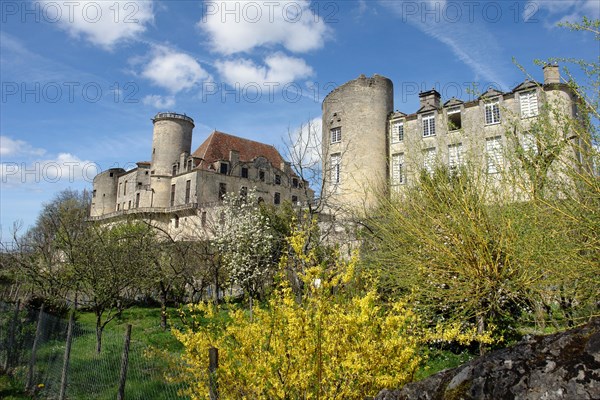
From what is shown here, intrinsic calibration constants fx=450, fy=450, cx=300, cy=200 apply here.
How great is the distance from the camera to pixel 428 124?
95.6 ft

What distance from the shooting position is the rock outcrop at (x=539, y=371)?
8.29 feet

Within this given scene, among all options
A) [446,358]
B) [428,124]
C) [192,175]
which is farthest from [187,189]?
[446,358]

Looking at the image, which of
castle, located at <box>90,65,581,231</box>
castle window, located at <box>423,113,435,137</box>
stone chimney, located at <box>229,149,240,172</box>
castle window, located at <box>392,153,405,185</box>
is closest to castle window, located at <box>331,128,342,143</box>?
castle, located at <box>90,65,581,231</box>

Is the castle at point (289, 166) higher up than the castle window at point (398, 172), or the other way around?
the castle at point (289, 166)

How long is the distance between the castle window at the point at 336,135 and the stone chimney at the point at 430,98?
653 centimetres

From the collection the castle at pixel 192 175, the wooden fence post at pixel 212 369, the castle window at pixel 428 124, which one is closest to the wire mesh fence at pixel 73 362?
the wooden fence post at pixel 212 369

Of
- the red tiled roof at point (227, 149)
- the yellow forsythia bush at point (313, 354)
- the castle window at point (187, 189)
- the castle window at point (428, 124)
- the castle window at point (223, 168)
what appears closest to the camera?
the yellow forsythia bush at point (313, 354)

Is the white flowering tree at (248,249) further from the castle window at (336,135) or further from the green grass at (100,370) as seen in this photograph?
the green grass at (100,370)

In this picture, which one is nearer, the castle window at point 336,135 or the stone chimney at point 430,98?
the castle window at point 336,135

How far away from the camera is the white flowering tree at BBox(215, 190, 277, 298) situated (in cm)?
2222

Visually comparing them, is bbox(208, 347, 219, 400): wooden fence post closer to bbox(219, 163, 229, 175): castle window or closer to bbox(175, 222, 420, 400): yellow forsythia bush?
bbox(175, 222, 420, 400): yellow forsythia bush

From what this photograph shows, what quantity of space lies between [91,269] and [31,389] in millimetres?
4457

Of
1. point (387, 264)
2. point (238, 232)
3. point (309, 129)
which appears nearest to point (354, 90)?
point (238, 232)

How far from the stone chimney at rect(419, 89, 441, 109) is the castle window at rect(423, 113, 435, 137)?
1.03 m
